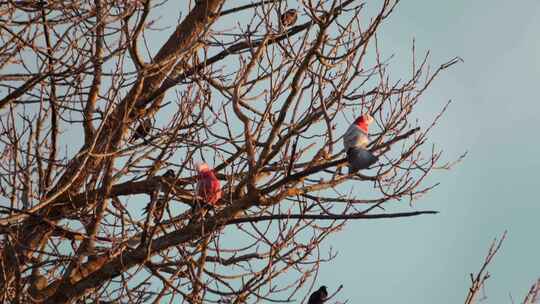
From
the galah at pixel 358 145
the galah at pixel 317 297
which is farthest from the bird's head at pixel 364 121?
the galah at pixel 317 297

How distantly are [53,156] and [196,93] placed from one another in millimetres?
1633

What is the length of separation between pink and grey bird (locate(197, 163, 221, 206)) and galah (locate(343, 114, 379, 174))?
47.7 inches

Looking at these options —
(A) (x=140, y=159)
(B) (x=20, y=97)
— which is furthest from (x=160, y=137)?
(B) (x=20, y=97)

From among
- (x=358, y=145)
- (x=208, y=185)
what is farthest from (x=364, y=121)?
(x=208, y=185)

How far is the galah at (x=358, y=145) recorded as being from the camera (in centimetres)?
609

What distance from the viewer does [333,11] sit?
5695 mm

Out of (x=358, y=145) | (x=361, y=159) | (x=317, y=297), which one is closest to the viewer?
(x=361, y=159)

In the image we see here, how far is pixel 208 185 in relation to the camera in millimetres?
7082

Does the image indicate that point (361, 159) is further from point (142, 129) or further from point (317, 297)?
point (142, 129)

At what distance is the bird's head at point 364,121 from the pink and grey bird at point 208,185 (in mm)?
1388

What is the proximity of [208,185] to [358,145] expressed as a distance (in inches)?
56.8

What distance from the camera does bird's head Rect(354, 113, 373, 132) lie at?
282 inches

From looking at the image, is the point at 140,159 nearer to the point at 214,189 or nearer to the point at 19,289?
the point at 214,189

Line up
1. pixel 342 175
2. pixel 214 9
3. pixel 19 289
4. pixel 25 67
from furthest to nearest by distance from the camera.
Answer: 1. pixel 214 9
2. pixel 25 67
3. pixel 342 175
4. pixel 19 289
